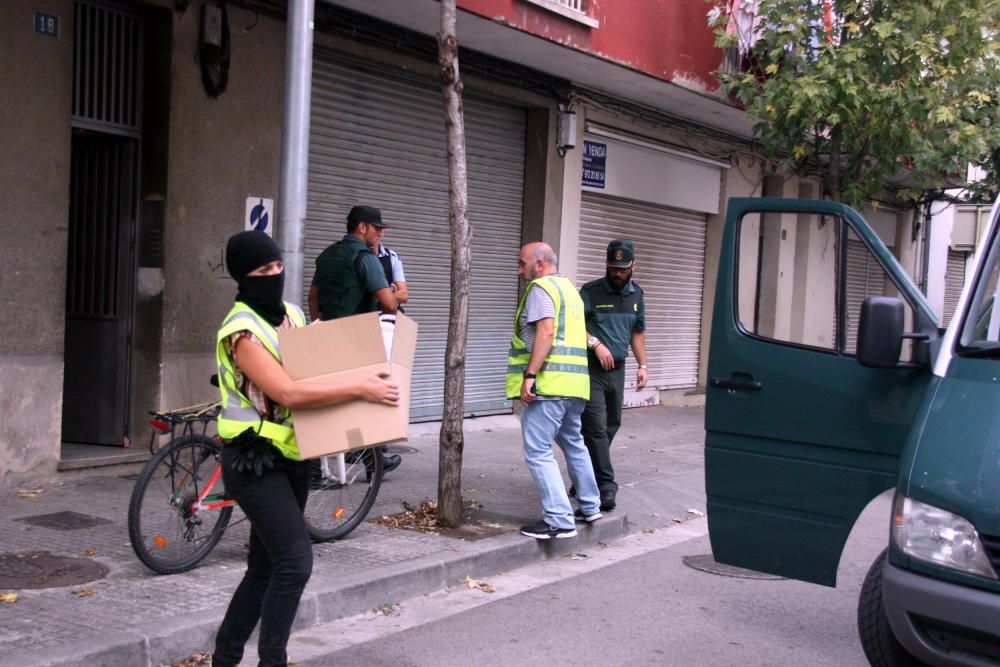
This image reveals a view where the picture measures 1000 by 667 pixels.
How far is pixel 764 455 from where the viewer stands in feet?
16.4

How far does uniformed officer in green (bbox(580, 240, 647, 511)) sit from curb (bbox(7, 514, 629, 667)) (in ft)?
1.49

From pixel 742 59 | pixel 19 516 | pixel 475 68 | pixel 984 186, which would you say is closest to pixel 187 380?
pixel 19 516

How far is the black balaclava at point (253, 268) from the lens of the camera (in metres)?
3.93

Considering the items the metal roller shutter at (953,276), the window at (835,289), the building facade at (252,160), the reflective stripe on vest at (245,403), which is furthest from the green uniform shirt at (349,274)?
the metal roller shutter at (953,276)

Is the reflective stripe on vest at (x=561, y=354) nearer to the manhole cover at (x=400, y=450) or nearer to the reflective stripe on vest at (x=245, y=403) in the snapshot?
the reflective stripe on vest at (x=245, y=403)

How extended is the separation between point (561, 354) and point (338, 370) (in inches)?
117

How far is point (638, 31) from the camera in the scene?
12.0 meters

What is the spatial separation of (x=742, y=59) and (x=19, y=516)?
1025 cm

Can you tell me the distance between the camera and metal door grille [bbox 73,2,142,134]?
813cm

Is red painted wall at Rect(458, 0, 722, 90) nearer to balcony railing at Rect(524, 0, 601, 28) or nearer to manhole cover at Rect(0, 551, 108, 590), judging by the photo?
balcony railing at Rect(524, 0, 601, 28)

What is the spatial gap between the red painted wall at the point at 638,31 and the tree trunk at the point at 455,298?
2950 mm

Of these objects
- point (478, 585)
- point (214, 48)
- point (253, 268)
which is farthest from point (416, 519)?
point (214, 48)

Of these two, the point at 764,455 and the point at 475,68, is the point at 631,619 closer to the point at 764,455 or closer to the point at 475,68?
the point at 764,455

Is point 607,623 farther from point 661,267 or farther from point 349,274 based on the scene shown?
point 661,267
